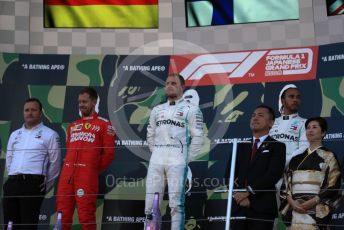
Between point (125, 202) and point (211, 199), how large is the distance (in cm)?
85

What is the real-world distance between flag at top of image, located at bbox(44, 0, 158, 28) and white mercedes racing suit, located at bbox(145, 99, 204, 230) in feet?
6.49

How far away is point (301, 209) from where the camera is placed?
21.0 ft

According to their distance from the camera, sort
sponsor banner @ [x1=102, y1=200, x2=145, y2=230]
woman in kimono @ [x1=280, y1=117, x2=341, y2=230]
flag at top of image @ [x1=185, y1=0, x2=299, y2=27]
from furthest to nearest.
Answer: flag at top of image @ [x1=185, y1=0, x2=299, y2=27], sponsor banner @ [x1=102, y1=200, x2=145, y2=230], woman in kimono @ [x1=280, y1=117, x2=341, y2=230]

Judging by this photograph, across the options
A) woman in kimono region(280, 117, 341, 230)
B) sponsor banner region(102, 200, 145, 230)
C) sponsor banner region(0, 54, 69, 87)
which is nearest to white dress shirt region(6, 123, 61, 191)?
sponsor banner region(102, 200, 145, 230)

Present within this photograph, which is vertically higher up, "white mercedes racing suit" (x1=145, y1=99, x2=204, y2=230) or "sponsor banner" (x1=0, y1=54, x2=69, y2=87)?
"sponsor banner" (x1=0, y1=54, x2=69, y2=87)

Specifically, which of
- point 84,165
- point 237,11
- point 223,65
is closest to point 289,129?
point 223,65

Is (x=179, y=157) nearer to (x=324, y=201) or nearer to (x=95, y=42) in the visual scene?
(x=324, y=201)

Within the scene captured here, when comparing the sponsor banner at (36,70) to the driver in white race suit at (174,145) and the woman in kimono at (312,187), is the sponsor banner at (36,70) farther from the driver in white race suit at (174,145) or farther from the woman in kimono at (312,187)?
the woman in kimono at (312,187)

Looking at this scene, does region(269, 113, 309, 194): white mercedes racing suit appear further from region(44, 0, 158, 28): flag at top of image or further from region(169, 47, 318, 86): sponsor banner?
region(44, 0, 158, 28): flag at top of image

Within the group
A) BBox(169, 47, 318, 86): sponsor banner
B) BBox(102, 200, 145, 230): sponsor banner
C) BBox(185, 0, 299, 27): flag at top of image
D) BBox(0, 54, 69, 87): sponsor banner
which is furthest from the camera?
BBox(185, 0, 299, 27): flag at top of image

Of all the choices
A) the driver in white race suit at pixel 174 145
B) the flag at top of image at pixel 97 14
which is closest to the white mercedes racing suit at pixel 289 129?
the driver in white race suit at pixel 174 145

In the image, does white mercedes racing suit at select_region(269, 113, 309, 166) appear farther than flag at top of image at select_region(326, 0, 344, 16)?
No

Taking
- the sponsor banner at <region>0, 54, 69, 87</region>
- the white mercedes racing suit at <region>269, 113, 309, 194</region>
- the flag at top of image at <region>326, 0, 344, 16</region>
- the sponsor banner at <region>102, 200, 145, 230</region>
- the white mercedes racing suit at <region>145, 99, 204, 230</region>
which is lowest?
the sponsor banner at <region>102, 200, 145, 230</region>

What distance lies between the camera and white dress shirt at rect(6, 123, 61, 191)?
7.21 metres
